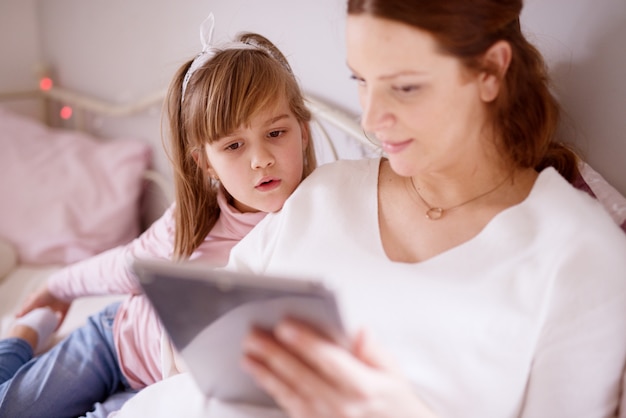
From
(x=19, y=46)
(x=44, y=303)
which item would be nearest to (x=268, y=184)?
(x=44, y=303)

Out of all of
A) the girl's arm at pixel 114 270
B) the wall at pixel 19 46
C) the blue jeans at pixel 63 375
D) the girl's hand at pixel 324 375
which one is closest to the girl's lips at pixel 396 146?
the girl's hand at pixel 324 375

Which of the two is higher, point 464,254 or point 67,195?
point 464,254

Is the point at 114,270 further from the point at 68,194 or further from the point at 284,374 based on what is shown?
the point at 284,374

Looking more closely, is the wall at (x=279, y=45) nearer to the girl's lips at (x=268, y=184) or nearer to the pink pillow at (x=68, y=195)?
the pink pillow at (x=68, y=195)

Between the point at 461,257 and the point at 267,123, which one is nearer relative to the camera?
the point at 461,257

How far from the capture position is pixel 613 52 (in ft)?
2.86

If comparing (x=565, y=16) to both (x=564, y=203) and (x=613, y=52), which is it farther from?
(x=564, y=203)

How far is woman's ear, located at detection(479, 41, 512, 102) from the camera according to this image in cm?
76

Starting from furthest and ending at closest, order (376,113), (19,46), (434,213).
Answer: (19,46) < (434,213) < (376,113)

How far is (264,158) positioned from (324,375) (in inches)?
19.3

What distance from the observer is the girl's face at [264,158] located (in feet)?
3.49

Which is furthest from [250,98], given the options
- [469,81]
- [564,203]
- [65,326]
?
[65,326]

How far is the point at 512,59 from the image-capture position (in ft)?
2.58

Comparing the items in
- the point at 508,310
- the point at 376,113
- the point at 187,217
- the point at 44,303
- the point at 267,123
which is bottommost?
the point at 44,303
